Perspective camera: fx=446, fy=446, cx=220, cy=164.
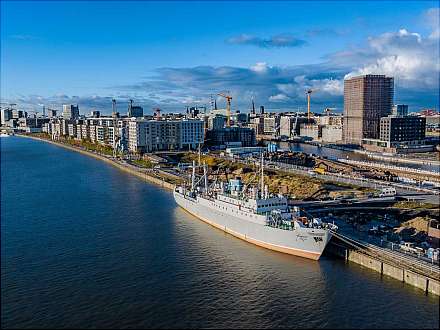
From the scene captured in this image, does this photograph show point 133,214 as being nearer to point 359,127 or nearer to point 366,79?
point 359,127

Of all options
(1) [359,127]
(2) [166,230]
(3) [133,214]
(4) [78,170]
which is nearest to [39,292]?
(2) [166,230]

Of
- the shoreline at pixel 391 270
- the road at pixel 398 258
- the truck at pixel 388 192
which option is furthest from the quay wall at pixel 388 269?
the truck at pixel 388 192

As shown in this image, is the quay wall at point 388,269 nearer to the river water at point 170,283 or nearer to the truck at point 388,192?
the river water at point 170,283

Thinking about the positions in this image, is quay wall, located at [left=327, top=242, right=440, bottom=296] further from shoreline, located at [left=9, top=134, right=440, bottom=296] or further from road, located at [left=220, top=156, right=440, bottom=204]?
road, located at [left=220, top=156, right=440, bottom=204]

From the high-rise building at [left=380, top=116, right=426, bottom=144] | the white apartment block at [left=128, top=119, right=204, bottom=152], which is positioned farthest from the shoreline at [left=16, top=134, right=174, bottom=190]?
the high-rise building at [left=380, top=116, right=426, bottom=144]

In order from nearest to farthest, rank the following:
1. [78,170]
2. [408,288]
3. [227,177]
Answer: [408,288]
[227,177]
[78,170]

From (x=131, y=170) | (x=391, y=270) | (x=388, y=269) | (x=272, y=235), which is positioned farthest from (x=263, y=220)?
(x=131, y=170)
